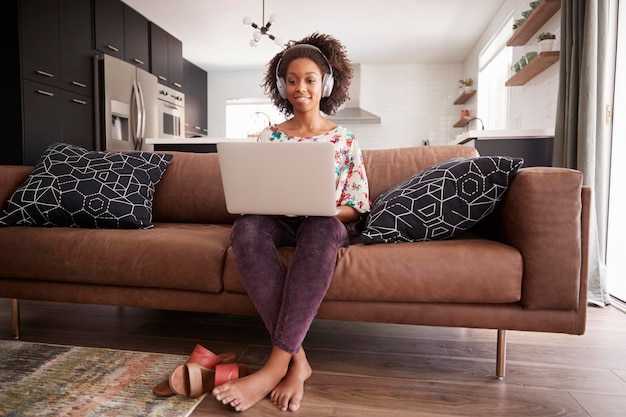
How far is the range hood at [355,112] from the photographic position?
261 inches

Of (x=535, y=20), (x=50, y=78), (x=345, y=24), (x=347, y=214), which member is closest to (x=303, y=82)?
(x=347, y=214)

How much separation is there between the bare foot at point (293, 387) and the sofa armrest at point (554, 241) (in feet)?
2.19

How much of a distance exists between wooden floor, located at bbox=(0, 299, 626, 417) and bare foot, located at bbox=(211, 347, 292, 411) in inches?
1.2

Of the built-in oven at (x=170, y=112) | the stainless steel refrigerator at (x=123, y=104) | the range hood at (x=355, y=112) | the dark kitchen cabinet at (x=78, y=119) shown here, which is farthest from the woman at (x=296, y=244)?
the range hood at (x=355, y=112)

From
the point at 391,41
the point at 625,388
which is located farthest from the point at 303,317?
the point at 391,41

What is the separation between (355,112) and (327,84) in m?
5.13

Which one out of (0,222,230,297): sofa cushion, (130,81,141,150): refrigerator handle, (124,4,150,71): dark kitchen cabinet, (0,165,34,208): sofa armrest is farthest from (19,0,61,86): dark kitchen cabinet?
(0,222,230,297): sofa cushion

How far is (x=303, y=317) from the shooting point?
1.20 meters

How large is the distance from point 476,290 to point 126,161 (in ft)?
4.83

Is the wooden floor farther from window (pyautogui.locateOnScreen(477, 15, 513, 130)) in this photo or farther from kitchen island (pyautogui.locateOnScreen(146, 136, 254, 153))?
window (pyautogui.locateOnScreen(477, 15, 513, 130))

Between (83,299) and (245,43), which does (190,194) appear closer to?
(83,299)

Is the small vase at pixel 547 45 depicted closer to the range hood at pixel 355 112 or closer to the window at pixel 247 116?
the range hood at pixel 355 112

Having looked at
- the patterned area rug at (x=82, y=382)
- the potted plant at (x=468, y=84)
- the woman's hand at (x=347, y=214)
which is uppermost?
the potted plant at (x=468, y=84)

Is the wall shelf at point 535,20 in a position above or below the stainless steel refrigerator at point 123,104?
above
